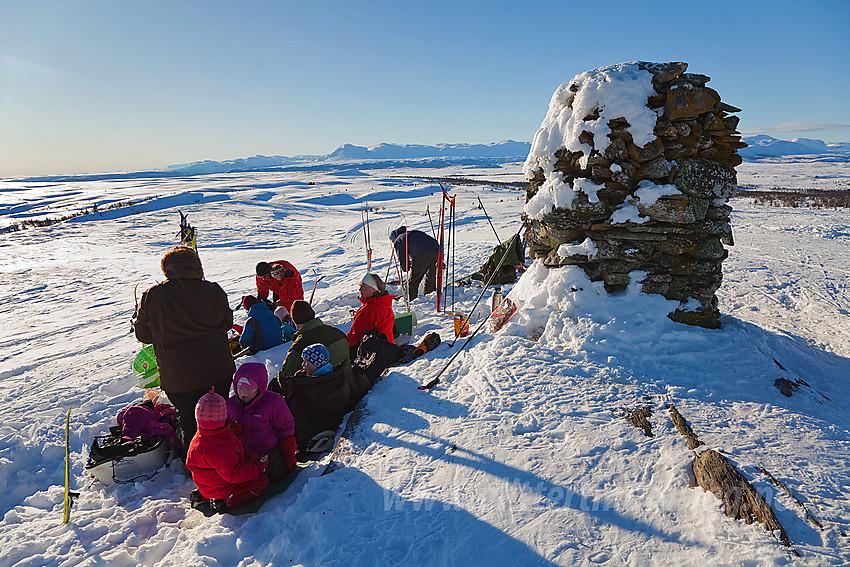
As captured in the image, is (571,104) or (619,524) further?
(571,104)

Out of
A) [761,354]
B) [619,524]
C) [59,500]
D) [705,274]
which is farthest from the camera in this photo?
[705,274]

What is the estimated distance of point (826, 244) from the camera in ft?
31.1

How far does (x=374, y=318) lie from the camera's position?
506 cm

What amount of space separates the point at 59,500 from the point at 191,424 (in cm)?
100

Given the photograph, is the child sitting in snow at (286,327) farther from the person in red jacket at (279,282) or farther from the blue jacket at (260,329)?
the person in red jacket at (279,282)

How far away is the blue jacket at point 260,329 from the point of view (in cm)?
548

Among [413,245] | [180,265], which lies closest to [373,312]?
[180,265]

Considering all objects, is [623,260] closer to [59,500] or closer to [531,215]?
[531,215]

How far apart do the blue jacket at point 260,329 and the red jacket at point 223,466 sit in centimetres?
281

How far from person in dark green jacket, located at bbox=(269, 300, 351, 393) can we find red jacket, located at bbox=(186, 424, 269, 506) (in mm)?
1077

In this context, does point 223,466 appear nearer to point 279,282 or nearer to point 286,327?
point 286,327

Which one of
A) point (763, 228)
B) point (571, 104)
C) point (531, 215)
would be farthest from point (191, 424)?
point (763, 228)

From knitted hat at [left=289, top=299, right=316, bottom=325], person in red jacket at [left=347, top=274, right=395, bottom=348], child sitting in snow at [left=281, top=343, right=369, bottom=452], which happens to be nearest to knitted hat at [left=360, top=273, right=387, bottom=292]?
person in red jacket at [left=347, top=274, right=395, bottom=348]

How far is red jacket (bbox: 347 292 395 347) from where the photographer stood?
501 centimetres
